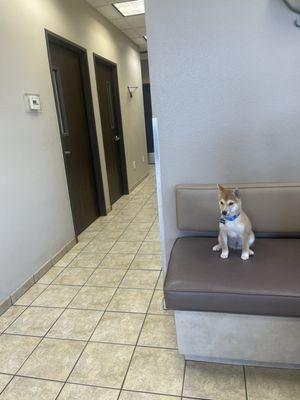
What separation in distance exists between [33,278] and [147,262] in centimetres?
104

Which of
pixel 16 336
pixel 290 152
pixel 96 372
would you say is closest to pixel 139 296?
pixel 96 372

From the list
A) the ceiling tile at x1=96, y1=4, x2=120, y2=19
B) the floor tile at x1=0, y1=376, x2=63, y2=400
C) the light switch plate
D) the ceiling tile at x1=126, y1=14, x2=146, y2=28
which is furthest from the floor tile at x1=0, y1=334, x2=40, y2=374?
the ceiling tile at x1=126, y1=14, x2=146, y2=28

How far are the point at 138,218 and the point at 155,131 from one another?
2.23 m

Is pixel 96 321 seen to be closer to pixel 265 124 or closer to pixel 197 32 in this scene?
pixel 265 124

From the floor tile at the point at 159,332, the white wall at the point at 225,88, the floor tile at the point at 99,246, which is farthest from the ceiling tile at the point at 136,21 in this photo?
the floor tile at the point at 159,332

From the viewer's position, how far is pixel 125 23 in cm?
452

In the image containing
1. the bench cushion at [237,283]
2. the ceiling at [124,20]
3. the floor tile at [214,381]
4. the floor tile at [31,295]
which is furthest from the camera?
the ceiling at [124,20]

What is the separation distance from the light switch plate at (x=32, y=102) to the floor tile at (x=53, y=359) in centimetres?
189

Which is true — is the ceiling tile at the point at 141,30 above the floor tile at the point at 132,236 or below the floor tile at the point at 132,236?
above

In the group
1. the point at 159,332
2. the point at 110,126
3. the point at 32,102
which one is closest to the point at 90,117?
the point at 110,126

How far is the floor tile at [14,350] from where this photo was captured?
1.71m

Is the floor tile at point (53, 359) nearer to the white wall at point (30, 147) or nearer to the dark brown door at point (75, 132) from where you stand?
the white wall at point (30, 147)

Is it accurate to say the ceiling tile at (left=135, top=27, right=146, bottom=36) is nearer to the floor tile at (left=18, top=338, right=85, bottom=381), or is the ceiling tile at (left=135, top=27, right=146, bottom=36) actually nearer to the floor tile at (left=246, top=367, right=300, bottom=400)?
the floor tile at (left=18, top=338, right=85, bottom=381)

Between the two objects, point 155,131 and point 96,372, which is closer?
point 96,372
